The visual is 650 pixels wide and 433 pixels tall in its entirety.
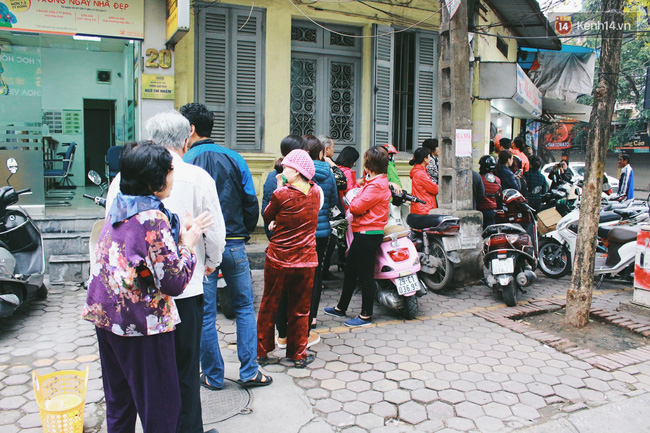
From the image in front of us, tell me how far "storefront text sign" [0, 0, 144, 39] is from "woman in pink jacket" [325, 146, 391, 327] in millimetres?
4295

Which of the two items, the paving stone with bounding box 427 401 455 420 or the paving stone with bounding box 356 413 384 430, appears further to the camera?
the paving stone with bounding box 427 401 455 420

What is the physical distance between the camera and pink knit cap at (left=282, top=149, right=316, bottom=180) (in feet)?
12.7

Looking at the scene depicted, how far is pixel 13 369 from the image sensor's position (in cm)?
397

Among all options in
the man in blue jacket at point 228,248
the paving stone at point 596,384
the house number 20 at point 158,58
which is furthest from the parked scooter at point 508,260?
the house number 20 at point 158,58

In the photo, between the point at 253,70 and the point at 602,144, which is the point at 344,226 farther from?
the point at 253,70

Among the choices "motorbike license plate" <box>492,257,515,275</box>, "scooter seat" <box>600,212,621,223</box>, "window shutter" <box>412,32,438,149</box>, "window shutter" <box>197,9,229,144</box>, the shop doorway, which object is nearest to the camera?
"motorbike license plate" <box>492,257,515,275</box>

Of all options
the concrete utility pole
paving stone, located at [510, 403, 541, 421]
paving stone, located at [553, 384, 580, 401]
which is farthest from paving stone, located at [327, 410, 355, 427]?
the concrete utility pole

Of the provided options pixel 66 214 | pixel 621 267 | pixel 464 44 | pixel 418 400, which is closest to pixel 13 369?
pixel 418 400

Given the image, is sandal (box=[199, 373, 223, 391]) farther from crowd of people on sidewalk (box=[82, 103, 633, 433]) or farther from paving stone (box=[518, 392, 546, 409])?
paving stone (box=[518, 392, 546, 409])

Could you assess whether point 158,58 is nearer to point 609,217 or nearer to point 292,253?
point 292,253

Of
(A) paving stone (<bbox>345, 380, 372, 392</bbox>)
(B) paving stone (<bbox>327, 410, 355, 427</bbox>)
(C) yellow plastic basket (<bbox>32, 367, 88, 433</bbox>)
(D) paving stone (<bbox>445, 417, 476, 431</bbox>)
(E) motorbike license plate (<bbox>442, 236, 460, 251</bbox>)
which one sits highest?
(E) motorbike license plate (<bbox>442, 236, 460, 251</bbox>)

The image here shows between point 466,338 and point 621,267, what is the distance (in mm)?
3274

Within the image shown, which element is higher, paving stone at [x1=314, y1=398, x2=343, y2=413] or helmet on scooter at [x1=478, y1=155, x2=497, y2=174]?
helmet on scooter at [x1=478, y1=155, x2=497, y2=174]

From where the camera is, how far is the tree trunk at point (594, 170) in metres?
5.03
